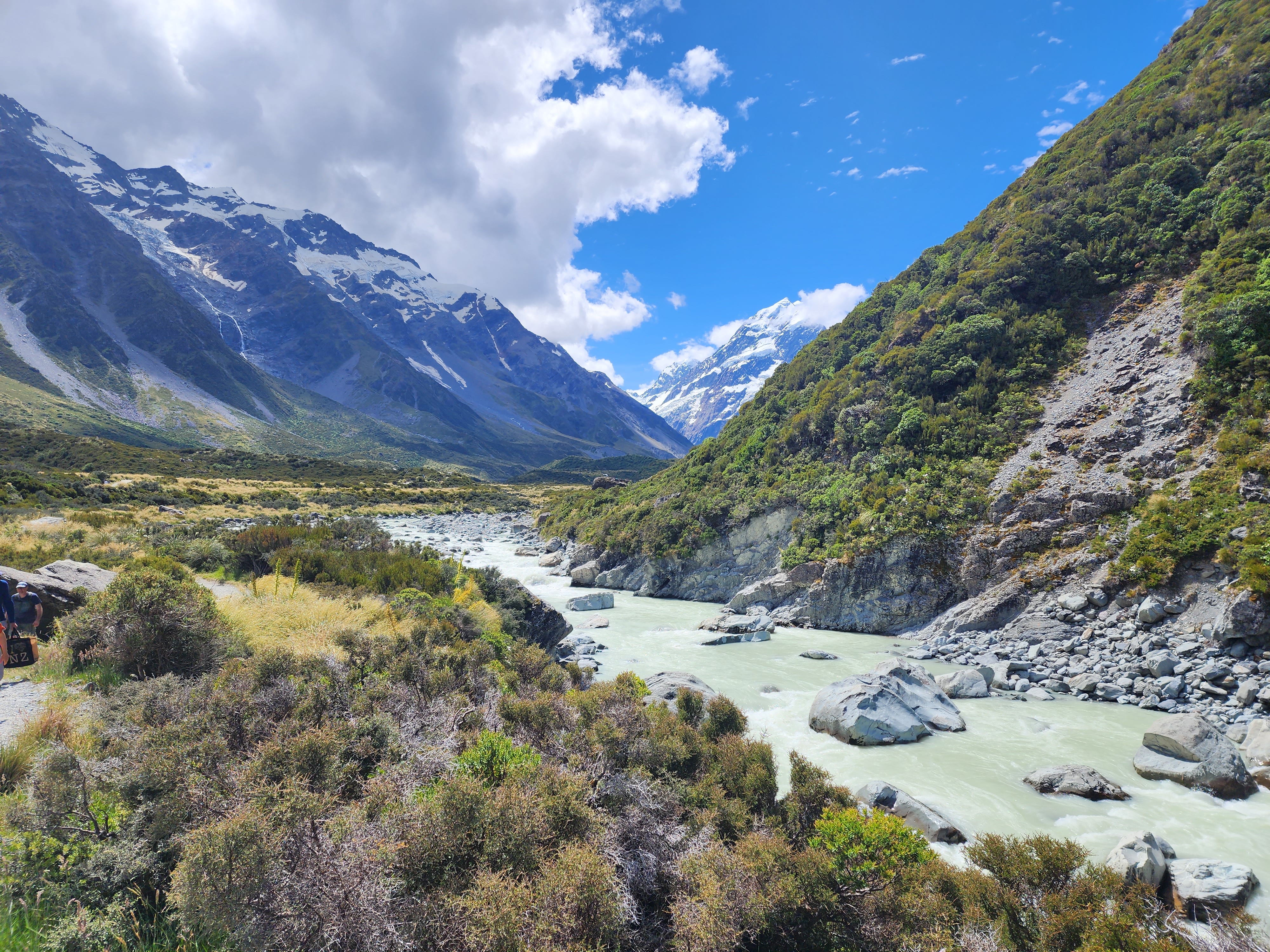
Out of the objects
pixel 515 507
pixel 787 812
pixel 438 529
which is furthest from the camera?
pixel 515 507

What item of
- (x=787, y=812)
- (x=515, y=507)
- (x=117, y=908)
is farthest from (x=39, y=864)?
(x=515, y=507)

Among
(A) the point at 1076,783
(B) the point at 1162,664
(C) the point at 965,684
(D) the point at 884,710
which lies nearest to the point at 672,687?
(D) the point at 884,710

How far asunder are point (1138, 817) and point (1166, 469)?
16.9m

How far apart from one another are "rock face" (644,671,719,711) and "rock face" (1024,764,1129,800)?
7235 mm

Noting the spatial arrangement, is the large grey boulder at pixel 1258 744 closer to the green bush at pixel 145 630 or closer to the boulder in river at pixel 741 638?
the boulder in river at pixel 741 638

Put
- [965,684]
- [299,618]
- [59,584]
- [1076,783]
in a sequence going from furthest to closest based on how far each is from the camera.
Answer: [965,684] → [299,618] → [59,584] → [1076,783]

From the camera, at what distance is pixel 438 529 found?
58719 mm

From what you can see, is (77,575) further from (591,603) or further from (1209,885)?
(1209,885)

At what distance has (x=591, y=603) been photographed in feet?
99.8

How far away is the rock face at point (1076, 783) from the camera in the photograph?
1036 centimetres

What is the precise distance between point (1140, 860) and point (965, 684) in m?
8.87

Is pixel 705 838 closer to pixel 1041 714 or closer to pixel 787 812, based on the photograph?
pixel 787 812

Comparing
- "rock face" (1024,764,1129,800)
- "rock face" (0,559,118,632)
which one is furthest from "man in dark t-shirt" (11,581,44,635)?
"rock face" (1024,764,1129,800)

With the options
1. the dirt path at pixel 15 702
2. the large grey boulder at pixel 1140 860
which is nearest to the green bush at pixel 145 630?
the dirt path at pixel 15 702
